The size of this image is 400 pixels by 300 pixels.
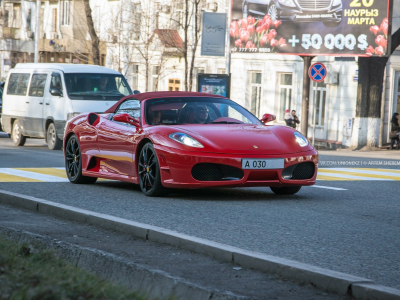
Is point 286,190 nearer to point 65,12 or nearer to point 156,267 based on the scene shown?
point 156,267

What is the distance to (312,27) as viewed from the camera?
102ft

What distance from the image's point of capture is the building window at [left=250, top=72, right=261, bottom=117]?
1587 inches

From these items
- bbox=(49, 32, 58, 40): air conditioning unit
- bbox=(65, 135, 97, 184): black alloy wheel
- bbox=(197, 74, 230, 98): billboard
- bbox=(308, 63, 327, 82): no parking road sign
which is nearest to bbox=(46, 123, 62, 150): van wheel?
bbox=(65, 135, 97, 184): black alloy wheel

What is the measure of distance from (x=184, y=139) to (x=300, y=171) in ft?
4.72

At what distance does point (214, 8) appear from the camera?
139 ft

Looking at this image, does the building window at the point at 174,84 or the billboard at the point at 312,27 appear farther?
the building window at the point at 174,84

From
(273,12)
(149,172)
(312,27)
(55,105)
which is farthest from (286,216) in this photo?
(273,12)

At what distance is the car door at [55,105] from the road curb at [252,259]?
12.6 metres

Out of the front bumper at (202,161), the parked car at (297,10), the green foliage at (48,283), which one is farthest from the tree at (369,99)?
the green foliage at (48,283)

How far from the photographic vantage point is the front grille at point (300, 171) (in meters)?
9.30

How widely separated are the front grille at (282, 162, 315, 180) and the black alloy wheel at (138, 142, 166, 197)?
4.73 feet

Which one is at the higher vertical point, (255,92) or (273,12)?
(273,12)

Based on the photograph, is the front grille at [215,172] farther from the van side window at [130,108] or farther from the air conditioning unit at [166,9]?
the air conditioning unit at [166,9]

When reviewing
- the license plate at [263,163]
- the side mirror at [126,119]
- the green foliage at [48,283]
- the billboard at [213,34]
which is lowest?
the green foliage at [48,283]
